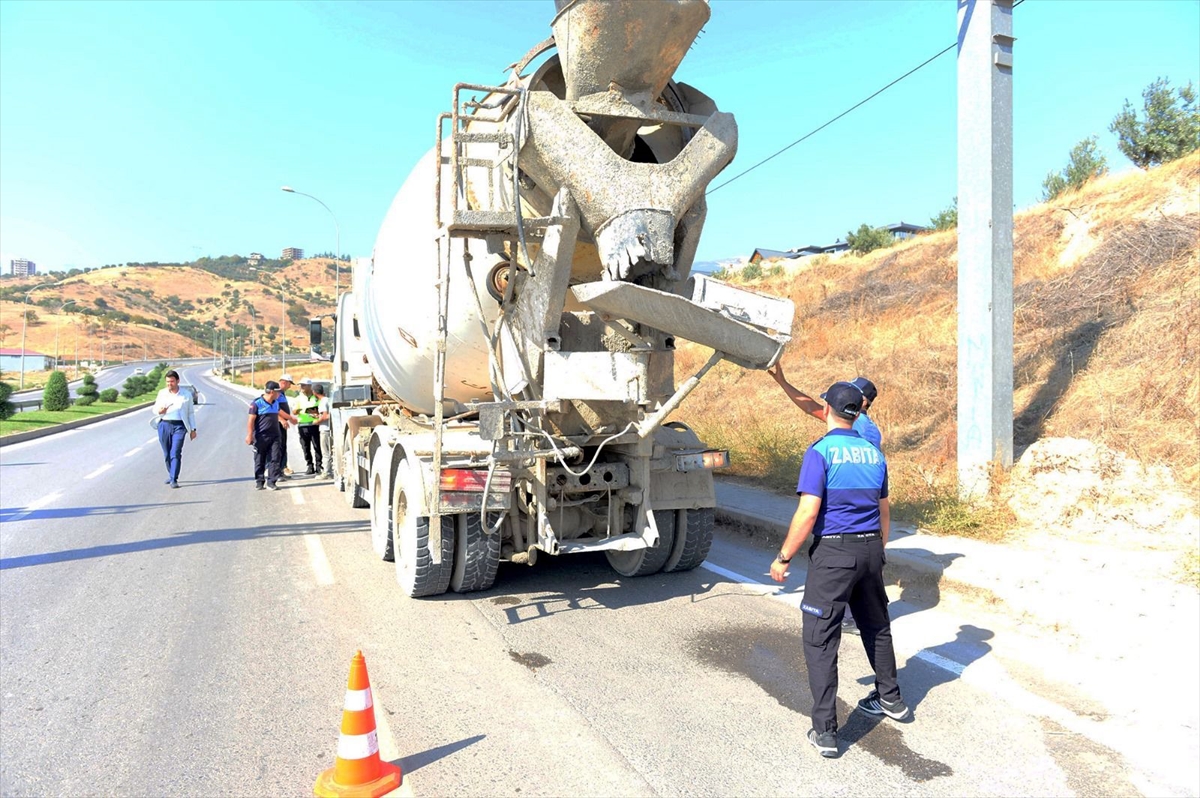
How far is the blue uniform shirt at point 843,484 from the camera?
3787 mm

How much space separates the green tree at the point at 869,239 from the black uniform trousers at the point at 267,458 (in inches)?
1166

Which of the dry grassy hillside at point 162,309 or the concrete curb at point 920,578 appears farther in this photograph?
the dry grassy hillside at point 162,309

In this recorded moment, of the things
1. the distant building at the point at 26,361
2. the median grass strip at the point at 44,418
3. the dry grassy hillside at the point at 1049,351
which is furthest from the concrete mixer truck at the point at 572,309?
the distant building at the point at 26,361

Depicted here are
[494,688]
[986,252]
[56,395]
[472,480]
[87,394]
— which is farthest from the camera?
[87,394]

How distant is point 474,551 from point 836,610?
9.73 ft

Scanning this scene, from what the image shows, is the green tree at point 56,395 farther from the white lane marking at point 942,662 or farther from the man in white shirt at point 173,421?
the white lane marking at point 942,662

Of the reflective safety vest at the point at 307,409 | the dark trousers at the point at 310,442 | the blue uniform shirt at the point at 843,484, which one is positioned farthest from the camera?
the dark trousers at the point at 310,442

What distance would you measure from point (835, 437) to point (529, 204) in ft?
8.56

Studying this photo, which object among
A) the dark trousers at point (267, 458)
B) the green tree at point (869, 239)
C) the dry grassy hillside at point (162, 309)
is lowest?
the dark trousers at point (267, 458)

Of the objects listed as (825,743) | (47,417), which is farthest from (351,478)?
(47,417)

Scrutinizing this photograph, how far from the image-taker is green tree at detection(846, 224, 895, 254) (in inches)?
1430

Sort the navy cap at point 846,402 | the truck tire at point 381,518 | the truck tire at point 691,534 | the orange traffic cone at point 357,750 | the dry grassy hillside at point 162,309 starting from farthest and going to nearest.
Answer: the dry grassy hillside at point 162,309
the truck tire at point 381,518
the truck tire at point 691,534
the navy cap at point 846,402
the orange traffic cone at point 357,750

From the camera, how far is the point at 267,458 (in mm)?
12445

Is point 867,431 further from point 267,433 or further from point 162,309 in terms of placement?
point 162,309
